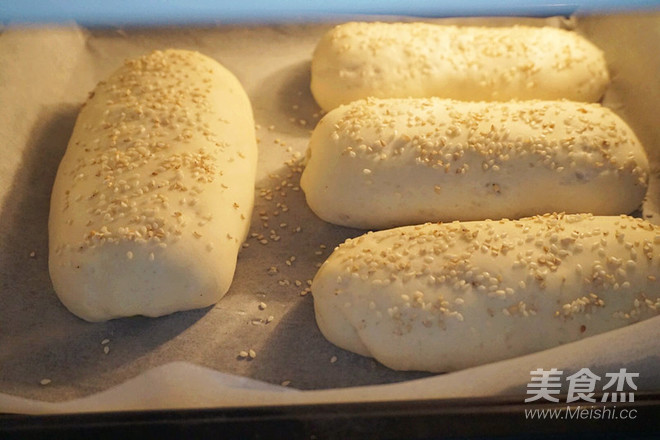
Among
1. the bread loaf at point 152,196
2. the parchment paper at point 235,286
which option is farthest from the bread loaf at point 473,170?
the bread loaf at point 152,196

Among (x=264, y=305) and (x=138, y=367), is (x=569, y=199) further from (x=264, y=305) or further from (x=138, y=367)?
(x=138, y=367)

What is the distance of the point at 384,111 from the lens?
196 cm

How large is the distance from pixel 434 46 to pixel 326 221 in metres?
0.79

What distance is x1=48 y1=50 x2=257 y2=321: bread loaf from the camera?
1613 mm

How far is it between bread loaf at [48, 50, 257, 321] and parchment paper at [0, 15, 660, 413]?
0.09 m

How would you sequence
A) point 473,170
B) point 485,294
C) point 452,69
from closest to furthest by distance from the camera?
point 485,294 < point 473,170 < point 452,69

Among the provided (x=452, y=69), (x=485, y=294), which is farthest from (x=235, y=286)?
(x=452, y=69)

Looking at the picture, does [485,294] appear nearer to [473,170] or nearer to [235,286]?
[473,170]

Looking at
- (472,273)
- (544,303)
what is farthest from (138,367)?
(544,303)

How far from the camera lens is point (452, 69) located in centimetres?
221

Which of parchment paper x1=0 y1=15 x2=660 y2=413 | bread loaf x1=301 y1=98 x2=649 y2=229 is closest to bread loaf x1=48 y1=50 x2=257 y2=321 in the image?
parchment paper x1=0 y1=15 x2=660 y2=413

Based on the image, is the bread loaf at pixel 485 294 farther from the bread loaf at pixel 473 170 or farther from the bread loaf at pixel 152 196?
the bread loaf at pixel 152 196

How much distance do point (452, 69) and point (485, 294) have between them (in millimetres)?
989

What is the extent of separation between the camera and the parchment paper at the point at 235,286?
1351 millimetres
